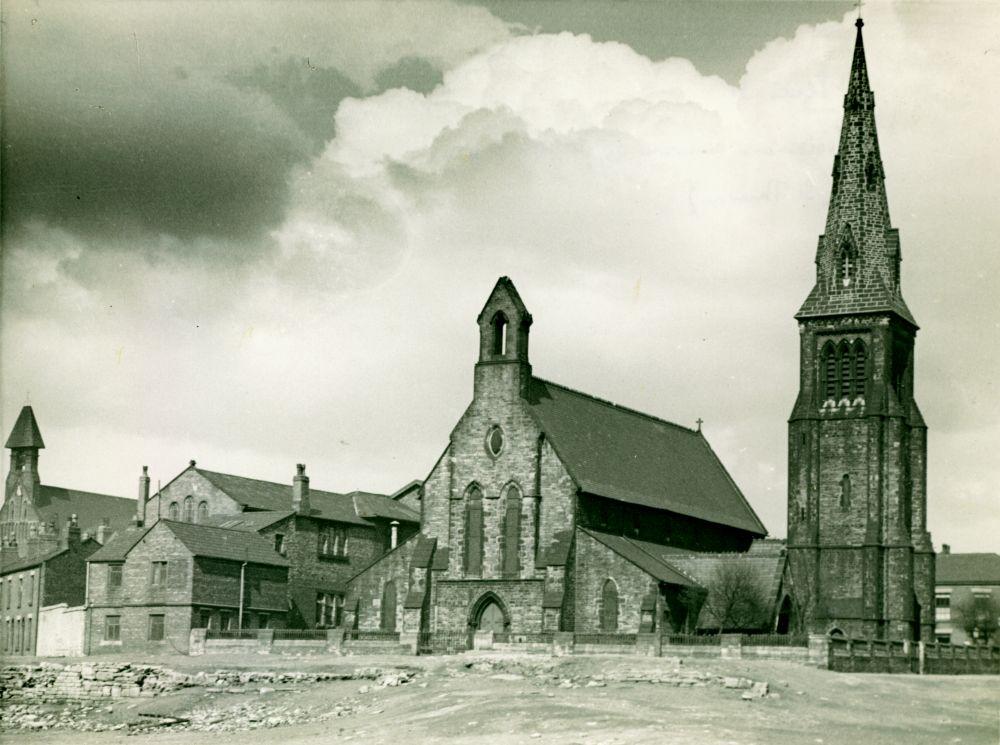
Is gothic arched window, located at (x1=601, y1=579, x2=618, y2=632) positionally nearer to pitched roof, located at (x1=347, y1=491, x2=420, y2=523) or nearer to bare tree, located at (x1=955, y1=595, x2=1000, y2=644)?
pitched roof, located at (x1=347, y1=491, x2=420, y2=523)

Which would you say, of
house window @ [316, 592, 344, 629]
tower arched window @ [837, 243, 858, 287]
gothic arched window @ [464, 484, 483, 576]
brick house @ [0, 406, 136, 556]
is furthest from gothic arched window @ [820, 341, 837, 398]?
brick house @ [0, 406, 136, 556]

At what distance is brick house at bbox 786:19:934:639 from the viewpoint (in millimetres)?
70688

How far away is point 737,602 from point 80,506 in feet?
257

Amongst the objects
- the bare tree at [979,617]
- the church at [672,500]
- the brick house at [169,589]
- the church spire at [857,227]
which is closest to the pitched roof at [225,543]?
the brick house at [169,589]

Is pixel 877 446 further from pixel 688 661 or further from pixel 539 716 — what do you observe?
pixel 539 716

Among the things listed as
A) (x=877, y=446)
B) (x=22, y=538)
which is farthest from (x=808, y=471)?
(x=22, y=538)

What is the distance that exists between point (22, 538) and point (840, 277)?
74.9 meters

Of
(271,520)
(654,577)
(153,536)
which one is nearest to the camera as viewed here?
(654,577)

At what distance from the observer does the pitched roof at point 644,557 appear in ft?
208

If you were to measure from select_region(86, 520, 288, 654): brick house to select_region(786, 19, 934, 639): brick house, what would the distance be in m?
25.8

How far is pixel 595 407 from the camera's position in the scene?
74.4m

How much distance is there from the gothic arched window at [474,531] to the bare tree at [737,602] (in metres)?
9.92

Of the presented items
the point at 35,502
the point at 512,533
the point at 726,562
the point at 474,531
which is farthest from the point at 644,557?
the point at 35,502

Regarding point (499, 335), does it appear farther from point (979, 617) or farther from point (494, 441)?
point (979, 617)
